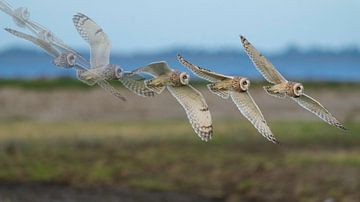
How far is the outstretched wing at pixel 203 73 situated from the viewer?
2011mm

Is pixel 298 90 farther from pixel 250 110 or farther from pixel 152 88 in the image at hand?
pixel 152 88

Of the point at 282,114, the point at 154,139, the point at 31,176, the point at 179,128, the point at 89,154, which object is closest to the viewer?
the point at 31,176

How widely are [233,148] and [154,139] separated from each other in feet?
7.32

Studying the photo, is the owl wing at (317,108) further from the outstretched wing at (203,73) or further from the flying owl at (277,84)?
the outstretched wing at (203,73)

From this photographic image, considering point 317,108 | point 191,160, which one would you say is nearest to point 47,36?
point 317,108

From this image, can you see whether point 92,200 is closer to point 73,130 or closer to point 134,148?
point 134,148

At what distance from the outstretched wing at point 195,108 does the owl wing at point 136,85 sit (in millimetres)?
59

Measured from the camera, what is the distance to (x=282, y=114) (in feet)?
96.4

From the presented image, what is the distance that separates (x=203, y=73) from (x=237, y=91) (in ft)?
0.27

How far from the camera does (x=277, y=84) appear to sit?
204cm

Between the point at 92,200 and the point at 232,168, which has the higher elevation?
the point at 232,168

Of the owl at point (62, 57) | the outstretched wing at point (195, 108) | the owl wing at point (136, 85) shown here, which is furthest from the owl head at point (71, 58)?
the outstretched wing at point (195, 108)

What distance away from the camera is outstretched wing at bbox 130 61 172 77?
1999mm

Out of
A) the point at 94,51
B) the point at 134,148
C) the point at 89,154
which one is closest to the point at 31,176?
the point at 89,154
